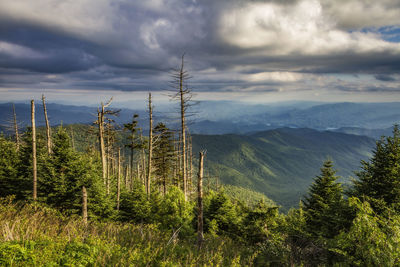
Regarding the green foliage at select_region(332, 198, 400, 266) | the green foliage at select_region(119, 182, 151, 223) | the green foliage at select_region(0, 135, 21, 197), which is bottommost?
the green foliage at select_region(119, 182, 151, 223)

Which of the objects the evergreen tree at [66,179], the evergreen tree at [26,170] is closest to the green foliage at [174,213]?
the evergreen tree at [66,179]

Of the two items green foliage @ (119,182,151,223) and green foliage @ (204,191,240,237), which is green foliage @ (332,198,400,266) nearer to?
green foliage @ (204,191,240,237)

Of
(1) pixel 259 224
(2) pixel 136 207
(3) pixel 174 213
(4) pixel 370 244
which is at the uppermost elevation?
(4) pixel 370 244

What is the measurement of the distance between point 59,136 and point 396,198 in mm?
26394

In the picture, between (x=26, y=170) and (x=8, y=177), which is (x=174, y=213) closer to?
(x=26, y=170)

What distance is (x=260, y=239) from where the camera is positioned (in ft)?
63.5

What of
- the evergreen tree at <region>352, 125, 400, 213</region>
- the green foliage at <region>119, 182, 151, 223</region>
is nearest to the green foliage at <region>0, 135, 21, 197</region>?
the green foliage at <region>119, 182, 151, 223</region>

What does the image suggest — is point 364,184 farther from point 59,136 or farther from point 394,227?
point 59,136

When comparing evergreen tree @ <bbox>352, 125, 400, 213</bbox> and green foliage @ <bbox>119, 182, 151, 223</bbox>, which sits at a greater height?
evergreen tree @ <bbox>352, 125, 400, 213</bbox>

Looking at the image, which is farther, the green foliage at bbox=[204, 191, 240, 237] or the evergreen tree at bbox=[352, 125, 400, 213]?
the green foliage at bbox=[204, 191, 240, 237]

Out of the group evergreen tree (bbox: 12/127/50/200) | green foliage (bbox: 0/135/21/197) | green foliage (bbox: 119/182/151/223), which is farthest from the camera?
green foliage (bbox: 119/182/151/223)

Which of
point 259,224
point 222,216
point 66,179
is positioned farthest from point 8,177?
point 259,224

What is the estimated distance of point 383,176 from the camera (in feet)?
48.0

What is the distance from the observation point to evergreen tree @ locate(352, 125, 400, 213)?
14195 millimetres
